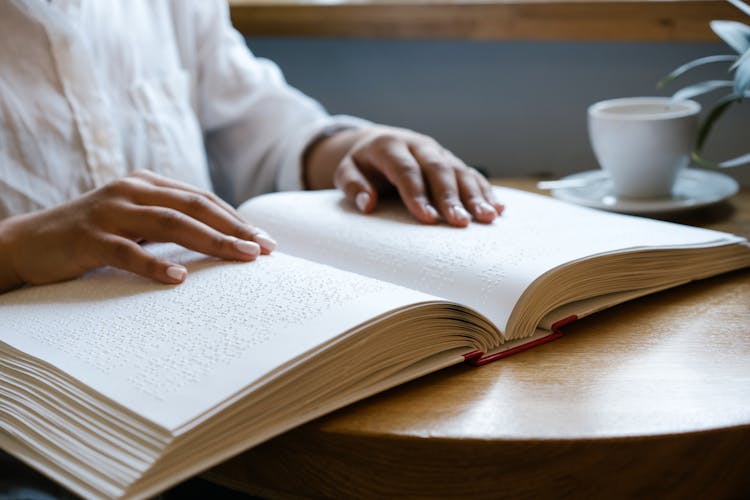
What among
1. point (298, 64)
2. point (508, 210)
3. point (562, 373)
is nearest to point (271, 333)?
point (562, 373)

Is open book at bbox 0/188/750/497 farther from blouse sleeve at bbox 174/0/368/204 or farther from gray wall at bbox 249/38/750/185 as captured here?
gray wall at bbox 249/38/750/185

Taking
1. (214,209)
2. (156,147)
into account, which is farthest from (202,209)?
(156,147)

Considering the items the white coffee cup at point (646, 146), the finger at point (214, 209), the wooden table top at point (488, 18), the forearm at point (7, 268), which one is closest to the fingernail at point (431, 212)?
the finger at point (214, 209)

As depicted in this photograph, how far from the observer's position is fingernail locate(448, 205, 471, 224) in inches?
28.5

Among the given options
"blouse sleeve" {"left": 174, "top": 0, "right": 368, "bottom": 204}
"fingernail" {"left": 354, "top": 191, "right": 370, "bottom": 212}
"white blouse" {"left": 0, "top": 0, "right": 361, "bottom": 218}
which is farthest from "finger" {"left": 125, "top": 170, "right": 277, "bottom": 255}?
"blouse sleeve" {"left": 174, "top": 0, "right": 368, "bottom": 204}

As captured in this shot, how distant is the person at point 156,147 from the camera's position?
68 cm

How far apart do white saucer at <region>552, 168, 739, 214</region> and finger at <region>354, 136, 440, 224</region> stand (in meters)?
0.22

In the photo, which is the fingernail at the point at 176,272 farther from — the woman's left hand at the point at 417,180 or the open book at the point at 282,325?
the woman's left hand at the point at 417,180

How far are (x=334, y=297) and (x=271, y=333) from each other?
6cm

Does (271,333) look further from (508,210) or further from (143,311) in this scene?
(508,210)

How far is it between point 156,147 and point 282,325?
0.60 m

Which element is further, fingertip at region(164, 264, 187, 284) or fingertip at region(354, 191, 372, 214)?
fingertip at region(354, 191, 372, 214)

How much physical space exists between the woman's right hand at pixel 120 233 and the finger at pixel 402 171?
15 centimetres

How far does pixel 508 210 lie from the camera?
768mm
